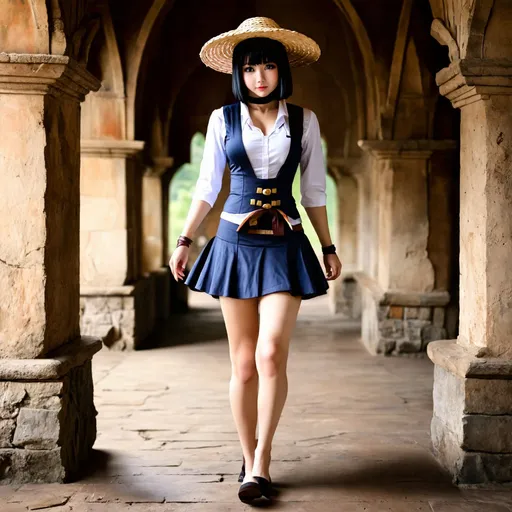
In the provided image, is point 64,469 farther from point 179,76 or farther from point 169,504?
point 179,76

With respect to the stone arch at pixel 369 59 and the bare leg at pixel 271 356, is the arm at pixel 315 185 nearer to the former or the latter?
the bare leg at pixel 271 356

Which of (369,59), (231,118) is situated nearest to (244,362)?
(231,118)

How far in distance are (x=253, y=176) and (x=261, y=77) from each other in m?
0.39

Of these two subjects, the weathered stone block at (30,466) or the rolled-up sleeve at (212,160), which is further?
the weathered stone block at (30,466)

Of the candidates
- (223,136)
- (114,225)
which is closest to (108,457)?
(223,136)

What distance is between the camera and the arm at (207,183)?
3059 mm

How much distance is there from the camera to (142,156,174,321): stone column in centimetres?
1026

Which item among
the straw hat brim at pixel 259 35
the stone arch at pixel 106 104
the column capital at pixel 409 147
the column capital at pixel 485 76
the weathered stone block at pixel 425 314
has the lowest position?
the weathered stone block at pixel 425 314

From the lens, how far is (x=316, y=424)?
445 centimetres

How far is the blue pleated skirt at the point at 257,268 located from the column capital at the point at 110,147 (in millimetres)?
4534

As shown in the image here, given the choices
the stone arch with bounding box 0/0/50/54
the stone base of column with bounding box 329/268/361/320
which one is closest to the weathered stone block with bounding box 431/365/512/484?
the stone arch with bounding box 0/0/50/54

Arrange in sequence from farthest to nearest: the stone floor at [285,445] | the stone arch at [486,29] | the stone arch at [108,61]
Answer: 1. the stone arch at [108,61]
2. the stone arch at [486,29]
3. the stone floor at [285,445]

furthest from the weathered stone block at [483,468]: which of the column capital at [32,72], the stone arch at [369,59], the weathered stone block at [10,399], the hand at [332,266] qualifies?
the stone arch at [369,59]

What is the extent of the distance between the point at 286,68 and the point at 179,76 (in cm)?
729
